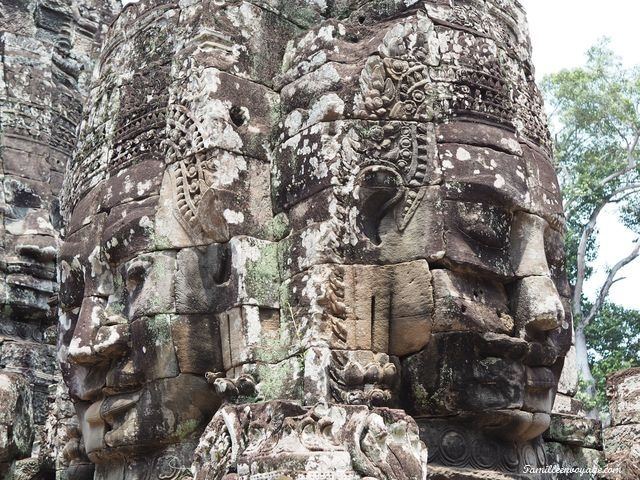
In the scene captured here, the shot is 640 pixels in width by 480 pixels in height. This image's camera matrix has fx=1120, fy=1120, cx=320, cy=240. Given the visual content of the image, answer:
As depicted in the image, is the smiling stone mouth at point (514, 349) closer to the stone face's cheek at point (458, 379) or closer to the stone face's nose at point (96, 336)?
the stone face's cheek at point (458, 379)

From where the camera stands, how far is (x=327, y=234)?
6.93m

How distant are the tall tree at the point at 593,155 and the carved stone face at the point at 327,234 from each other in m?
13.4

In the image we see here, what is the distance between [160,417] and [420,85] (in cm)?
274

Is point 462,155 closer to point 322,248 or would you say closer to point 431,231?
point 431,231

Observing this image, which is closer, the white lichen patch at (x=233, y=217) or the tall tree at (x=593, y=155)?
the white lichen patch at (x=233, y=217)

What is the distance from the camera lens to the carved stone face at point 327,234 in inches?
268

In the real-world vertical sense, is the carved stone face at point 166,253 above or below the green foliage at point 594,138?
below

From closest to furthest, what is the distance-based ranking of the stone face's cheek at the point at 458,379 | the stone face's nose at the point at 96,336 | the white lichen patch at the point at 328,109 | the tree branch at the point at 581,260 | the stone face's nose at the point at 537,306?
the stone face's cheek at the point at 458,379 → the stone face's nose at the point at 537,306 → the white lichen patch at the point at 328,109 → the stone face's nose at the point at 96,336 → the tree branch at the point at 581,260

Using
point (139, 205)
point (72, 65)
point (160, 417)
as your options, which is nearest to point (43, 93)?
point (72, 65)

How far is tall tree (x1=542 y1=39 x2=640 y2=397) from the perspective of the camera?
21.8m

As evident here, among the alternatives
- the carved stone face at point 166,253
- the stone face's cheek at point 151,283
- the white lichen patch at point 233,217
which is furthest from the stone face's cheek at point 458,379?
the stone face's cheek at point 151,283

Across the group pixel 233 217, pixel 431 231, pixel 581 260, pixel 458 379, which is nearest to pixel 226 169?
pixel 233 217

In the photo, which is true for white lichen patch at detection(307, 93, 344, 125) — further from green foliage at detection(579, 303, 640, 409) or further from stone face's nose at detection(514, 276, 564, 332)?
green foliage at detection(579, 303, 640, 409)

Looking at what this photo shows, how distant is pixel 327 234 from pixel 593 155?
17.3m
